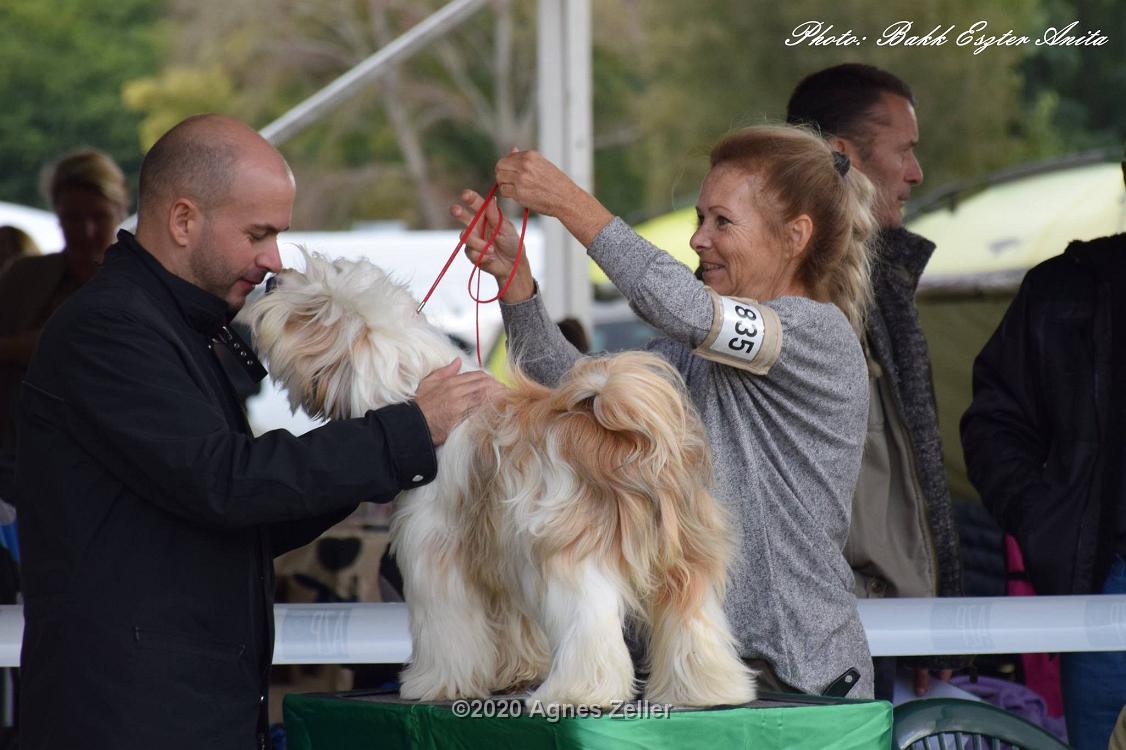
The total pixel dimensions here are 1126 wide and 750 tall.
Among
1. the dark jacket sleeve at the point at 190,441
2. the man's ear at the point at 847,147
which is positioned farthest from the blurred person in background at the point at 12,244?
the dark jacket sleeve at the point at 190,441

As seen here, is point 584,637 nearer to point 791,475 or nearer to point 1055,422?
point 791,475

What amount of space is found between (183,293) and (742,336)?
114 centimetres

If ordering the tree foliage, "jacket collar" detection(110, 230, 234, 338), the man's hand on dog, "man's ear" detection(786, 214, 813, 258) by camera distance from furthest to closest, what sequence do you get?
the tree foliage, "man's ear" detection(786, 214, 813, 258), "jacket collar" detection(110, 230, 234, 338), the man's hand on dog

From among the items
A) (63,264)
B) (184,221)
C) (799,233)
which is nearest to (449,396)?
(184,221)

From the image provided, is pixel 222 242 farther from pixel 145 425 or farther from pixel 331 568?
pixel 331 568

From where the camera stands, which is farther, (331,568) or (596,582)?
(331,568)

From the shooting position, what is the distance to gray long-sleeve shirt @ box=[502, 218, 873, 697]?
2.99 m

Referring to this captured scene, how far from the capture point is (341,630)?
12.6ft

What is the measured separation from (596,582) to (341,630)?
1328 mm

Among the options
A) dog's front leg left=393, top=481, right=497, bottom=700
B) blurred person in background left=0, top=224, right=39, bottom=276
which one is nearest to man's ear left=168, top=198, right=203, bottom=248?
dog's front leg left=393, top=481, right=497, bottom=700

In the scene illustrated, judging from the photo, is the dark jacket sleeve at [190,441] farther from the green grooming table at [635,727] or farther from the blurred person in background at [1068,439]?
the blurred person in background at [1068,439]

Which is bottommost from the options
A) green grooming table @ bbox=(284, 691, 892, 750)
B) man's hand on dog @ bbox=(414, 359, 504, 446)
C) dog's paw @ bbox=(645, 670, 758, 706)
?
green grooming table @ bbox=(284, 691, 892, 750)

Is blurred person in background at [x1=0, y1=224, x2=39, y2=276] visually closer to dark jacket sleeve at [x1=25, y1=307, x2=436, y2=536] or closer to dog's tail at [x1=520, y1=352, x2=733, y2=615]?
dark jacket sleeve at [x1=25, y1=307, x2=436, y2=536]

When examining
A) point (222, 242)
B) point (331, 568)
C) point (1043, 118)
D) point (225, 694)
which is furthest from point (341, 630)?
point (1043, 118)
